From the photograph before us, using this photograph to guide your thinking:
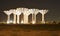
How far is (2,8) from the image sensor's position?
1.88 meters

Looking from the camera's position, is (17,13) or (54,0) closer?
(17,13)

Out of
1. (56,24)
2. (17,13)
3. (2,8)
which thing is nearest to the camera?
(56,24)

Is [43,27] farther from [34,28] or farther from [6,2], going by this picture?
[6,2]

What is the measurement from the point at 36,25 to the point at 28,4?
0.53 m

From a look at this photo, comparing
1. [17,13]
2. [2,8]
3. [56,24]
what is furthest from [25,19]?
[2,8]

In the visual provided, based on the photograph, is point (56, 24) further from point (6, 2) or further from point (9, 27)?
point (6, 2)

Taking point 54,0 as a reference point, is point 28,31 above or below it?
below

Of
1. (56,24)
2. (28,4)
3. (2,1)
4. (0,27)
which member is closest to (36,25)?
(56,24)

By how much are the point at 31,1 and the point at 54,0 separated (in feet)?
0.85

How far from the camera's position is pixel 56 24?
4.58 feet

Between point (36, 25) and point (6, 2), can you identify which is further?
point (6, 2)

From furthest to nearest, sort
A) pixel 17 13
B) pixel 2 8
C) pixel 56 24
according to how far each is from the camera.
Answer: pixel 2 8 < pixel 17 13 < pixel 56 24

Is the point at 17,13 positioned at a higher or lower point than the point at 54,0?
lower

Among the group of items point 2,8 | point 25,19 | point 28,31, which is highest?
point 2,8
